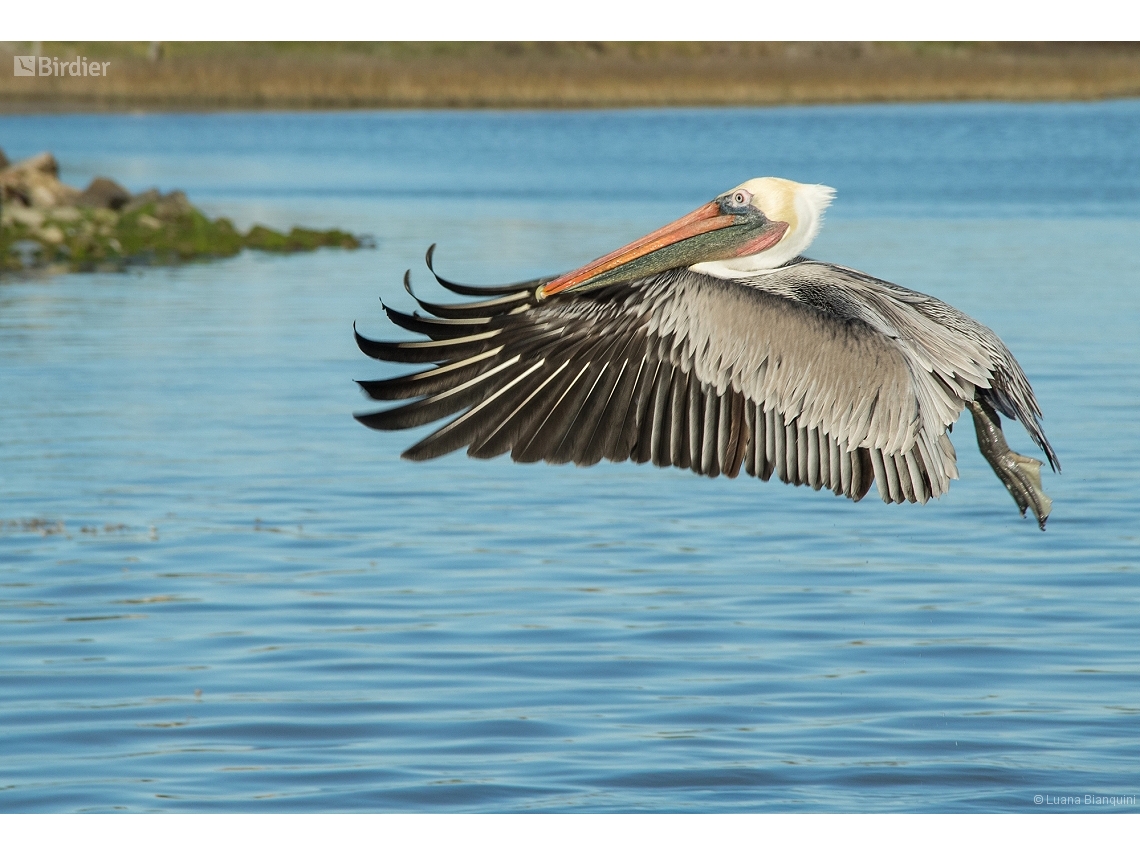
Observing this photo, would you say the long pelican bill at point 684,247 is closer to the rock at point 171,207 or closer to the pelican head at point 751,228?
the pelican head at point 751,228

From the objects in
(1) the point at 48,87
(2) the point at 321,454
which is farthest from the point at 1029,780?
(1) the point at 48,87

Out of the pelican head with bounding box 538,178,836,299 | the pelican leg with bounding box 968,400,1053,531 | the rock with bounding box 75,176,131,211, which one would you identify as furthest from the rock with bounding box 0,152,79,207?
the pelican leg with bounding box 968,400,1053,531

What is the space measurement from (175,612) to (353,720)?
1330 mm

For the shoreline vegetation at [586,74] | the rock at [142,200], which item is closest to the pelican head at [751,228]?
the rock at [142,200]

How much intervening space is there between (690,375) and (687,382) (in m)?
0.02

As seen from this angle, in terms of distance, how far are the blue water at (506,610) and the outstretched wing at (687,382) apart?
0.96 meters

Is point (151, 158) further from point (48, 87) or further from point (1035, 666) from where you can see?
point (1035, 666)

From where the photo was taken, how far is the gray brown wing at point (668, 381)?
15.3ft

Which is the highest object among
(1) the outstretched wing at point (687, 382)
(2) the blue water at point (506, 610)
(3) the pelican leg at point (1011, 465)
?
(1) the outstretched wing at point (687, 382)

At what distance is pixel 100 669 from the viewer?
5859mm

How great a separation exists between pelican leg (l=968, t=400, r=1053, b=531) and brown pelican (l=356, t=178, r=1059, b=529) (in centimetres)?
27

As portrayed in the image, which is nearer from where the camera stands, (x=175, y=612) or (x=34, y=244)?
(x=175, y=612)

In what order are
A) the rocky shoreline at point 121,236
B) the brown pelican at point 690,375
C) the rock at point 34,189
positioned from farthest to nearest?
1. the rock at point 34,189
2. the rocky shoreline at point 121,236
3. the brown pelican at point 690,375

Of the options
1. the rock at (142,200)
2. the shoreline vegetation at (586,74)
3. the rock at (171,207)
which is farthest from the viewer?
the shoreline vegetation at (586,74)
